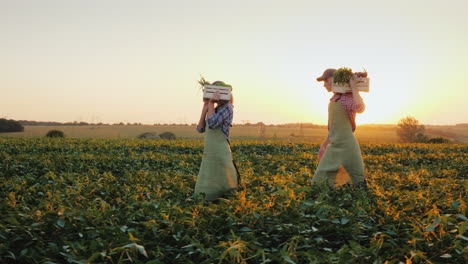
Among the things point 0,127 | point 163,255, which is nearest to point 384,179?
point 163,255

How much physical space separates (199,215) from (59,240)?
1.56 metres

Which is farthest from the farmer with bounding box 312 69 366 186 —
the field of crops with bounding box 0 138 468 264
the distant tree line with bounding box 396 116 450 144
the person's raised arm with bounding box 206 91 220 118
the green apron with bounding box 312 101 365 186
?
the distant tree line with bounding box 396 116 450 144

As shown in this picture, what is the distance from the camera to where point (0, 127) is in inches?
2109

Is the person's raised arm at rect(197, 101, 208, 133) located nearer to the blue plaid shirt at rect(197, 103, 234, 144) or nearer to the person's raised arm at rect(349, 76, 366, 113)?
the blue plaid shirt at rect(197, 103, 234, 144)

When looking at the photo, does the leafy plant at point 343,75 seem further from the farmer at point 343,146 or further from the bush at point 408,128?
the bush at point 408,128

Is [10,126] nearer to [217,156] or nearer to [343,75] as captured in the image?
[217,156]

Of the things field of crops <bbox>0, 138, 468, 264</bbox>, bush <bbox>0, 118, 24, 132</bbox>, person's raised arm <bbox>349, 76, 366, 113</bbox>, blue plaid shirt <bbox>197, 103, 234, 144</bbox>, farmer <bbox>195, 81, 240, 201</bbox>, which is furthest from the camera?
bush <bbox>0, 118, 24, 132</bbox>

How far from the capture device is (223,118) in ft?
20.5

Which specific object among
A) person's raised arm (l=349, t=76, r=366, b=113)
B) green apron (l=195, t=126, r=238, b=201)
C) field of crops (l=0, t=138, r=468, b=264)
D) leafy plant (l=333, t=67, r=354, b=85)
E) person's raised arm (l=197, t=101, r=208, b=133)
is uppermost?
leafy plant (l=333, t=67, r=354, b=85)

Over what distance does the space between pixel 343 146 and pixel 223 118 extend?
2.06 metres

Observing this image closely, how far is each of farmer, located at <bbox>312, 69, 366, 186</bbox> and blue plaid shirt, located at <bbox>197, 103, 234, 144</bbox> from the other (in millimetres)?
1708

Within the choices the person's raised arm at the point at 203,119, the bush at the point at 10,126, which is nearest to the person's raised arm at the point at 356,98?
the person's raised arm at the point at 203,119

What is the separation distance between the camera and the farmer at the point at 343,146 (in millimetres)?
6648

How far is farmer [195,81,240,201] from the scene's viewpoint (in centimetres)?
629
